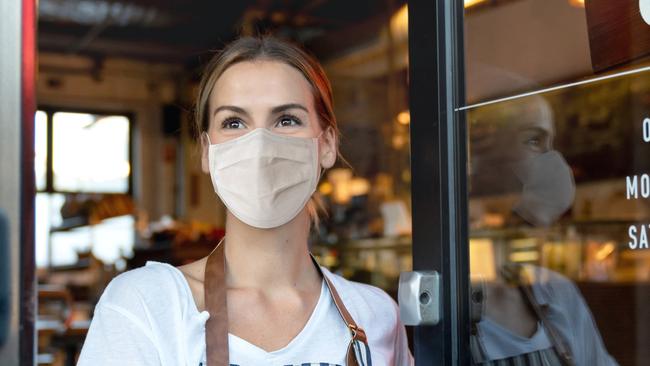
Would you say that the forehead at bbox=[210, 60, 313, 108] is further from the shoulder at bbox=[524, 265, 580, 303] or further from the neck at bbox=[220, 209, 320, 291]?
the shoulder at bbox=[524, 265, 580, 303]

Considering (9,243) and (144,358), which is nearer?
(9,243)

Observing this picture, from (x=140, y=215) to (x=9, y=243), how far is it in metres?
9.86

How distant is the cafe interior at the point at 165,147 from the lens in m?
7.10

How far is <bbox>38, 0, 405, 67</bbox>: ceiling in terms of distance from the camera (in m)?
8.48

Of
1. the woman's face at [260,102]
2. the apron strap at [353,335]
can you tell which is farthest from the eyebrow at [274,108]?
the apron strap at [353,335]

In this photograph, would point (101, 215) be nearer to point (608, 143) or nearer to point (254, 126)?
point (608, 143)

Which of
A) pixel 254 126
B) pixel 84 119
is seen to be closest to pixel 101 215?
pixel 84 119

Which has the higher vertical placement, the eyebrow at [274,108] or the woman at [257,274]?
the eyebrow at [274,108]

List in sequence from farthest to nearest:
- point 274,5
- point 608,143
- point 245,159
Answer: point 274,5, point 608,143, point 245,159

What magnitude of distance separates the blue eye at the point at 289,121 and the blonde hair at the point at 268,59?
0.27 ft

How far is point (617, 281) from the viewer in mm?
4230

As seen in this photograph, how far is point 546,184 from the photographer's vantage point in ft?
5.39

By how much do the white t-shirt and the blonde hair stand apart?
1.31 ft

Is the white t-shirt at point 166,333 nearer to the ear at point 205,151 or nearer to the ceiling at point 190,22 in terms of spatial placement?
the ear at point 205,151
